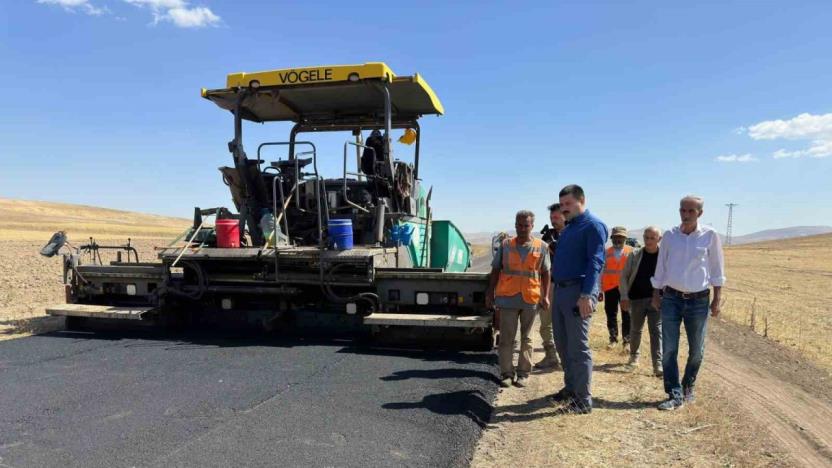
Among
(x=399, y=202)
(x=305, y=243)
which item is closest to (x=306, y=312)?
(x=305, y=243)

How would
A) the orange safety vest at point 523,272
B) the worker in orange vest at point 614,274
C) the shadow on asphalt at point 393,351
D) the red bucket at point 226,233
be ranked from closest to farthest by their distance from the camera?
the shadow on asphalt at point 393,351 → the orange safety vest at point 523,272 → the red bucket at point 226,233 → the worker in orange vest at point 614,274

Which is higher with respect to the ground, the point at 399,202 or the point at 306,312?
the point at 399,202

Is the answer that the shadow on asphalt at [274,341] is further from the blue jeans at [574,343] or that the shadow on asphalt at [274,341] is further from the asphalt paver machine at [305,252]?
the blue jeans at [574,343]

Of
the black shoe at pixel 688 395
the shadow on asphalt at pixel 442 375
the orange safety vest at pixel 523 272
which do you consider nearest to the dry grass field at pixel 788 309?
the black shoe at pixel 688 395

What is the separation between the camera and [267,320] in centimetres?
634

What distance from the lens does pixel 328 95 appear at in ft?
23.1

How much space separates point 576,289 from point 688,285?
93 cm

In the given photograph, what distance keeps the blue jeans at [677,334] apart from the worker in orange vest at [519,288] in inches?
40.5

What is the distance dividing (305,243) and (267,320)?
108 centimetres

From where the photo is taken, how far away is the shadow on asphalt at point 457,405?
405 centimetres

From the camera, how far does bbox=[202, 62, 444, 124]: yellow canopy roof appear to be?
630cm

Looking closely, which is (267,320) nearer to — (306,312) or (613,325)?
(306,312)

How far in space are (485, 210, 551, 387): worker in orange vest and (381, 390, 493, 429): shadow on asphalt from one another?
1.94 feet

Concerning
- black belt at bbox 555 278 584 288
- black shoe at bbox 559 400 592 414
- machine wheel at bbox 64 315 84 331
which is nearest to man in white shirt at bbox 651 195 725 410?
black shoe at bbox 559 400 592 414
